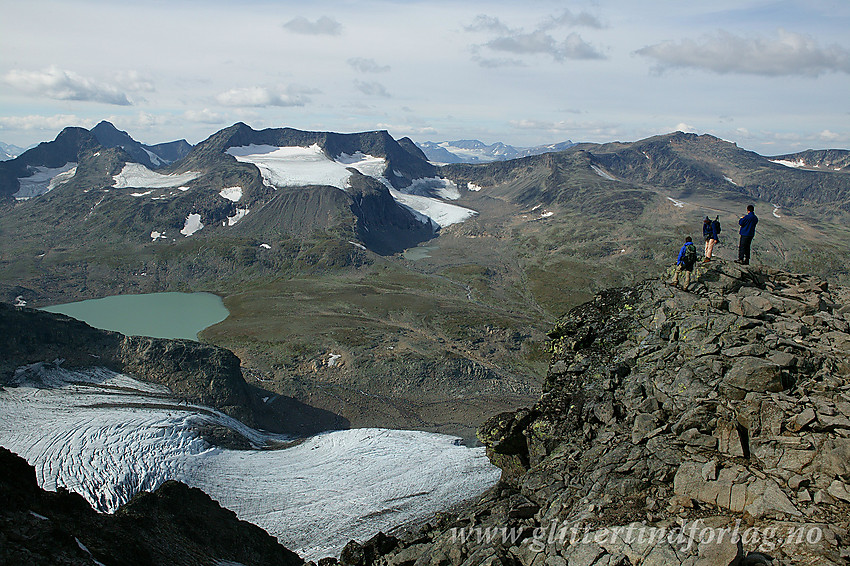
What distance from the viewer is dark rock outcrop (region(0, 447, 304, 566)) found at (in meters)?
13.1

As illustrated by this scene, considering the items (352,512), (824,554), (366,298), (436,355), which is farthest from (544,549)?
(366,298)

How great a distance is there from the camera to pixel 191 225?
5778 inches

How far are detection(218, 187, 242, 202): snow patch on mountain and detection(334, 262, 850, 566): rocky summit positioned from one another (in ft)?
515

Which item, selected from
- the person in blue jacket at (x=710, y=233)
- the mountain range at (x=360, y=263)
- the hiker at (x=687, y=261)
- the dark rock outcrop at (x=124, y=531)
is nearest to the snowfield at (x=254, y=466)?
the dark rock outcrop at (x=124, y=531)

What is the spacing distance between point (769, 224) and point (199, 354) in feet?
499

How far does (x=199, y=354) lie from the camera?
2109 inches

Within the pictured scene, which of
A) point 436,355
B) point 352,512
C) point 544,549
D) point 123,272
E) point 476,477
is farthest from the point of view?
point 123,272

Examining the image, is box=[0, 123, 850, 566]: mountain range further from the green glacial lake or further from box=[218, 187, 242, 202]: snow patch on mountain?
box=[218, 187, 242, 202]: snow patch on mountain

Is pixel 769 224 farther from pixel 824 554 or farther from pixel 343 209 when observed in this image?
pixel 824 554

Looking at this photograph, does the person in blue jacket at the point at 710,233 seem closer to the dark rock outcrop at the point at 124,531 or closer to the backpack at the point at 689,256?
the backpack at the point at 689,256

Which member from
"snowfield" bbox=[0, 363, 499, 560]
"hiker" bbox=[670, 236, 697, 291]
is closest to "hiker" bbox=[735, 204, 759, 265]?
"hiker" bbox=[670, 236, 697, 291]

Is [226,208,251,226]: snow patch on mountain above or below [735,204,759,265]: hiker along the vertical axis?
above

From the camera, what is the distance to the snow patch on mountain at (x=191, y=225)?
143750mm

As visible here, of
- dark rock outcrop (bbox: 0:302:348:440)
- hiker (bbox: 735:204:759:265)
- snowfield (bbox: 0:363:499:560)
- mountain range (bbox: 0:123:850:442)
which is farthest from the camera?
mountain range (bbox: 0:123:850:442)
